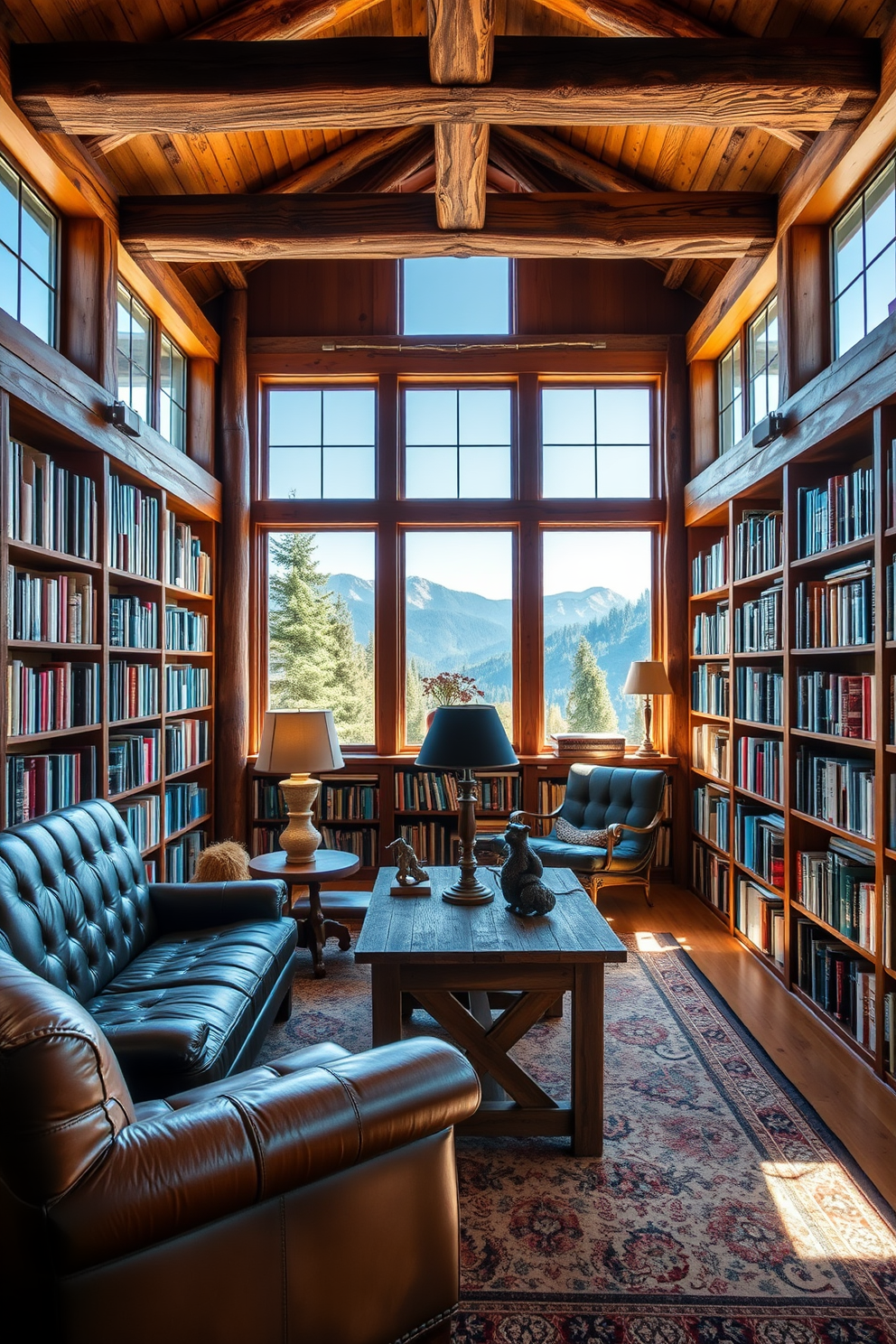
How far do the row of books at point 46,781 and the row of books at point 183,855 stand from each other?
1279 millimetres

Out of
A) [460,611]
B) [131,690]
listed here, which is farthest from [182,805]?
[460,611]

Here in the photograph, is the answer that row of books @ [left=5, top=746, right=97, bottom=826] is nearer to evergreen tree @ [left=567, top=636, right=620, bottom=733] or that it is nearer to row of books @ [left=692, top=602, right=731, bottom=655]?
evergreen tree @ [left=567, top=636, right=620, bottom=733]

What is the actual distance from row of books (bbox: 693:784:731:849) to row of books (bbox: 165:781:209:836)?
322 cm

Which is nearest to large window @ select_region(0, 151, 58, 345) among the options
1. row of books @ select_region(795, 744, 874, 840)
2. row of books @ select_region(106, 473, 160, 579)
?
row of books @ select_region(106, 473, 160, 579)

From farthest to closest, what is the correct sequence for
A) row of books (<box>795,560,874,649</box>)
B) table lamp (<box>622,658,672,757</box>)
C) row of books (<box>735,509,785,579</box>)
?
table lamp (<box>622,658,672,757</box>) < row of books (<box>735,509,785,579</box>) < row of books (<box>795,560,874,649</box>)

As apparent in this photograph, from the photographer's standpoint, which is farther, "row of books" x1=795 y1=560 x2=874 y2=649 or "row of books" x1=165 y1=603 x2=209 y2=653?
"row of books" x1=165 y1=603 x2=209 y2=653

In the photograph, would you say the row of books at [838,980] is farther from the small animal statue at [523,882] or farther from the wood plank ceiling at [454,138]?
the wood plank ceiling at [454,138]

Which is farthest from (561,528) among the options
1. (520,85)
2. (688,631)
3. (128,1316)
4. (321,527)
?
(128,1316)

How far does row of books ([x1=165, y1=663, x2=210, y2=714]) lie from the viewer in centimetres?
477

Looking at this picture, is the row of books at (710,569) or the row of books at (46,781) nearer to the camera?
the row of books at (46,781)

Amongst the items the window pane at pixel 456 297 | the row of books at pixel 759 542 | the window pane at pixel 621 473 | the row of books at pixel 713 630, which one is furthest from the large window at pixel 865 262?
the window pane at pixel 456 297

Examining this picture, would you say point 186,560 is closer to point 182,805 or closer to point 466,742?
point 182,805

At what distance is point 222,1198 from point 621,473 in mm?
5318

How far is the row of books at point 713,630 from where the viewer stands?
16.3 feet
